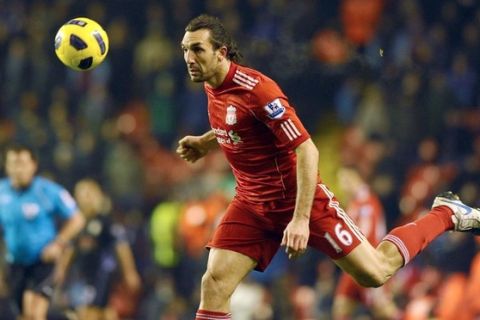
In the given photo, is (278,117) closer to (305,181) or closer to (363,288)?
(305,181)

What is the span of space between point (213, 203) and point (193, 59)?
659 centimetres

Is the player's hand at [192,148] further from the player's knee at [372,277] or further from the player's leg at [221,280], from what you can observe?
the player's knee at [372,277]

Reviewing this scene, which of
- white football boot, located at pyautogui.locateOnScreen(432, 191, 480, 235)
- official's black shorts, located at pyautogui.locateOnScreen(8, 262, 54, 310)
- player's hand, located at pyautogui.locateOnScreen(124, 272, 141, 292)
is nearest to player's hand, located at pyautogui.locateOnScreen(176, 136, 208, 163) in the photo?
white football boot, located at pyautogui.locateOnScreen(432, 191, 480, 235)

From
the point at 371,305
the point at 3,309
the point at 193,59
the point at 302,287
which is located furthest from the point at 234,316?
the point at 193,59

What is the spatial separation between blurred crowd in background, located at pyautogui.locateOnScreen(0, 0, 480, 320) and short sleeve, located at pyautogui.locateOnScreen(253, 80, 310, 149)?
4649 millimetres

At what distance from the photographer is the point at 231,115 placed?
6.70 meters

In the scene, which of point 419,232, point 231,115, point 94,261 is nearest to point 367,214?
point 94,261

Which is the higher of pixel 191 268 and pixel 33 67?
pixel 33 67

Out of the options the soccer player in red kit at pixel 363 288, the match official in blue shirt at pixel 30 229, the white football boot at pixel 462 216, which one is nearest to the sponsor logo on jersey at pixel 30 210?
the match official in blue shirt at pixel 30 229

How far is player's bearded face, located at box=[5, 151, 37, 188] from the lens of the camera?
1012 centimetres

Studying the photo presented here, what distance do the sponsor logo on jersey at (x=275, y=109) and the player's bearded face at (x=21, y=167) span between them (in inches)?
160

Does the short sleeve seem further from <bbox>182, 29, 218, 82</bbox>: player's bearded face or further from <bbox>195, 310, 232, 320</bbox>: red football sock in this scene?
<bbox>195, 310, 232, 320</bbox>: red football sock

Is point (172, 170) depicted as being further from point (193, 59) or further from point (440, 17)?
point (193, 59)

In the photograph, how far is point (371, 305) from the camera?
1170cm
